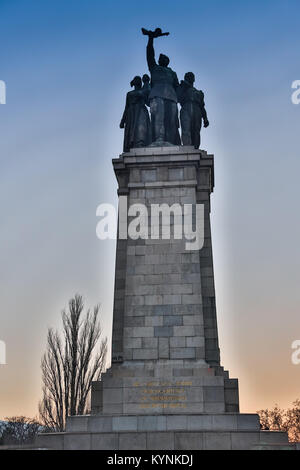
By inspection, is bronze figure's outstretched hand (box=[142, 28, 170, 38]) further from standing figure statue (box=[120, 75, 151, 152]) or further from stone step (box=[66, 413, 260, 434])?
stone step (box=[66, 413, 260, 434])

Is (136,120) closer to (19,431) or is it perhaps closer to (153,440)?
(153,440)

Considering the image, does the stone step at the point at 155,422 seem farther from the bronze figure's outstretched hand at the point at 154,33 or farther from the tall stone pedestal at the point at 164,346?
the bronze figure's outstretched hand at the point at 154,33

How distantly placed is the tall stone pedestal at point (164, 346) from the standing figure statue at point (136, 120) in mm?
916

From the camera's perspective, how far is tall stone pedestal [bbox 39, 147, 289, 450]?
62.5 ft

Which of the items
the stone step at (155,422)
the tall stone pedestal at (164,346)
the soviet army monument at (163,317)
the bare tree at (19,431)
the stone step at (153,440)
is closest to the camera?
the stone step at (153,440)

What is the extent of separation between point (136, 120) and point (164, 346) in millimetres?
9143

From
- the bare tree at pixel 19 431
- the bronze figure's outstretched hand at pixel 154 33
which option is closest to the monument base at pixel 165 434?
the bronze figure's outstretched hand at pixel 154 33

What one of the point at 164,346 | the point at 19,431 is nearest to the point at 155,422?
the point at 164,346

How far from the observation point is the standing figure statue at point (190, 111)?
83.0 feet

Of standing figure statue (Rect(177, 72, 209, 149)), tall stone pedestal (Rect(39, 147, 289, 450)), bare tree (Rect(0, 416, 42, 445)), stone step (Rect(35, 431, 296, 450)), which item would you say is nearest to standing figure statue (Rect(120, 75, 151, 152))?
tall stone pedestal (Rect(39, 147, 289, 450))

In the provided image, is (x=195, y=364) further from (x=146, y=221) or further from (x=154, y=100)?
(x=154, y=100)

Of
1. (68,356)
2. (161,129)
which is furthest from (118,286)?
(68,356)

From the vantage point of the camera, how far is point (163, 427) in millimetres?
19719

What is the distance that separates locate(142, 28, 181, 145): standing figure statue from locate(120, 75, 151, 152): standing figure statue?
12.3 inches
